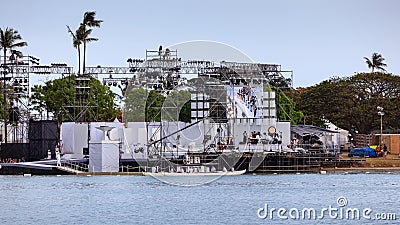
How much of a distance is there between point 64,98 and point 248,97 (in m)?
32.3

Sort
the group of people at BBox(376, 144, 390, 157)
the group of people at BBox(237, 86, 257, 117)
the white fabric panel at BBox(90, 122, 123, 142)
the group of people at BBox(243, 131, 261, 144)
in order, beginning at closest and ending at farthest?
the white fabric panel at BBox(90, 122, 123, 142) < the group of people at BBox(243, 131, 261, 144) < the group of people at BBox(237, 86, 257, 117) < the group of people at BBox(376, 144, 390, 157)

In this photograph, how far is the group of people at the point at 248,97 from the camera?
326 ft

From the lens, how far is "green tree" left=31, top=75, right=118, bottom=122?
123 m

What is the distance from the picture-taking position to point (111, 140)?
291 feet

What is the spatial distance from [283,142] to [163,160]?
17383 millimetres

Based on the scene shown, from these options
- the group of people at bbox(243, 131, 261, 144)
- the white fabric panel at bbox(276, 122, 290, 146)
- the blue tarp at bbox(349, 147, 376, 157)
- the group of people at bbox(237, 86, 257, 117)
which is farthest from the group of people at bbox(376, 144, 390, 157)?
the group of people at bbox(243, 131, 261, 144)

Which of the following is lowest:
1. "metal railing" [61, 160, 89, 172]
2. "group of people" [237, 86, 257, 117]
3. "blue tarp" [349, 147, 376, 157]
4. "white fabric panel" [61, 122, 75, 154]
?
"metal railing" [61, 160, 89, 172]

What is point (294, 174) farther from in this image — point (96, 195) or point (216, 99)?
point (96, 195)

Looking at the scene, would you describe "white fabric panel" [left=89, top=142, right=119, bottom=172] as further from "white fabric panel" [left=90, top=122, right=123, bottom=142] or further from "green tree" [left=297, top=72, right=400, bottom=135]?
"green tree" [left=297, top=72, right=400, bottom=135]

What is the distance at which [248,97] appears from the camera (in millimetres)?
100000
